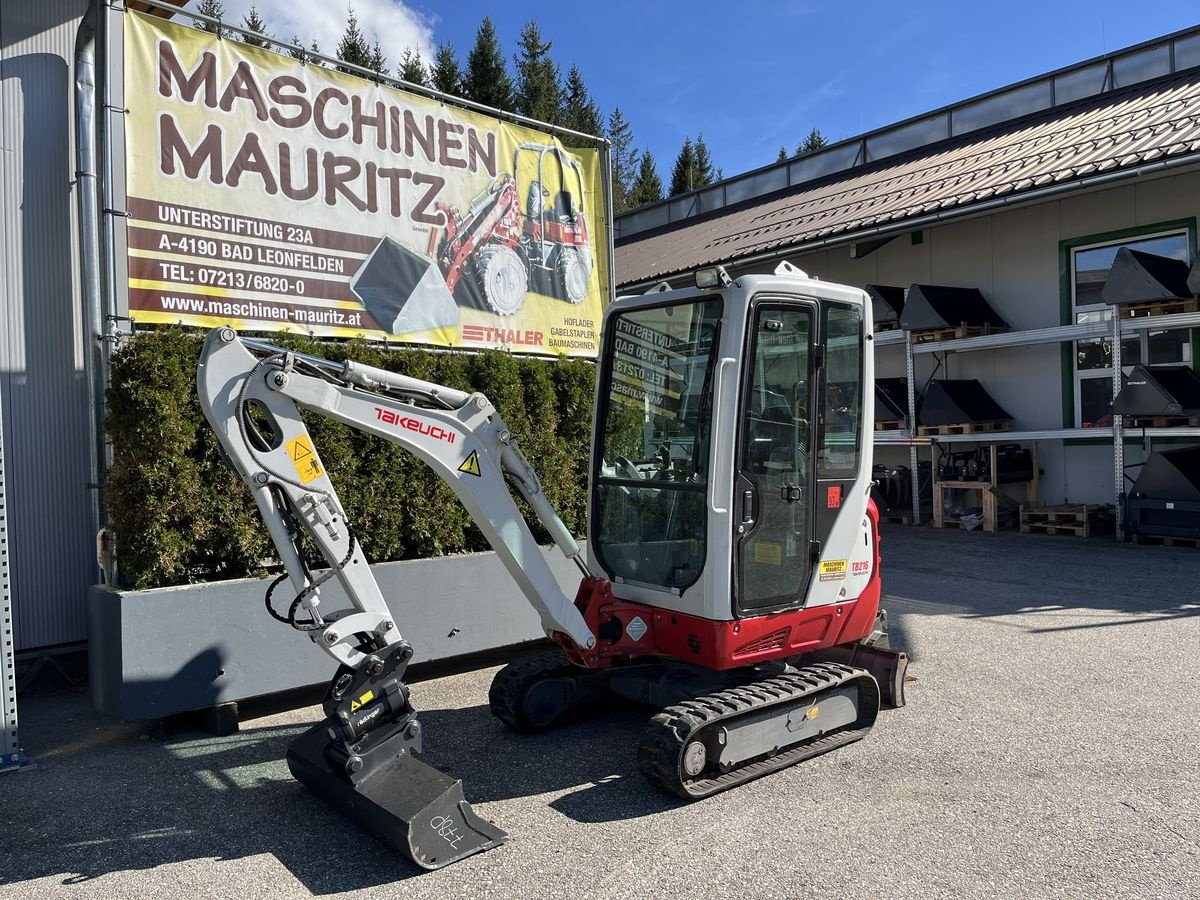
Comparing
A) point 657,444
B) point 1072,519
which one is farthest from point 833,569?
point 1072,519

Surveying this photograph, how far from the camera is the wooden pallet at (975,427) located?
1381 centimetres

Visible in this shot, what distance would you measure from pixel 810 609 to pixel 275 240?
4.80 metres

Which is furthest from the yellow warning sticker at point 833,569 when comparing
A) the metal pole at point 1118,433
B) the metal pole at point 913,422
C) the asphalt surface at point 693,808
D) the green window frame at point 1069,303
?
the metal pole at point 913,422

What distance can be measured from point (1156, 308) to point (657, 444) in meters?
9.36

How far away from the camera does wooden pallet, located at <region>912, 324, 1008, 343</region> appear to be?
14.1 m

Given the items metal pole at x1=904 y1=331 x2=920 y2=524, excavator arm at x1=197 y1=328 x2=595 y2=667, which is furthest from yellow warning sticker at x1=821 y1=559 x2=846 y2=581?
metal pole at x1=904 y1=331 x2=920 y2=524

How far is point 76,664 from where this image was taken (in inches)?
274

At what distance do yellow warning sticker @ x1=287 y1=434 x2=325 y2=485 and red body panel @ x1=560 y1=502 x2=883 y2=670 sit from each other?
5.62 feet

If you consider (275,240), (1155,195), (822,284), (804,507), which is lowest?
(804,507)

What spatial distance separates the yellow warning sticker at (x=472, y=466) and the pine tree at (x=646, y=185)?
51045 millimetres

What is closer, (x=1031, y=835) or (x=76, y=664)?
(x=1031, y=835)

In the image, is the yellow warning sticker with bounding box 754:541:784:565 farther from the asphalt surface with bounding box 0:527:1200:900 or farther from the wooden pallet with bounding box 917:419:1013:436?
the wooden pallet with bounding box 917:419:1013:436

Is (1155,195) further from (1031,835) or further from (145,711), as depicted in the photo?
(145,711)

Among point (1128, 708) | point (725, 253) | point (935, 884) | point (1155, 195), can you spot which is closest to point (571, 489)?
point (1128, 708)
